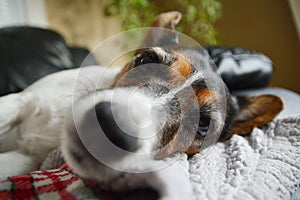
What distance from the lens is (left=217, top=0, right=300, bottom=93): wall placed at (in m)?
2.57

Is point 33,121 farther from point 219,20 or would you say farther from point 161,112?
point 219,20

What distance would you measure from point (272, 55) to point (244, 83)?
4.35ft

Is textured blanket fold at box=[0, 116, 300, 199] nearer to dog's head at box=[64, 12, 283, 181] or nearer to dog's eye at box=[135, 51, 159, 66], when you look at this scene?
dog's head at box=[64, 12, 283, 181]

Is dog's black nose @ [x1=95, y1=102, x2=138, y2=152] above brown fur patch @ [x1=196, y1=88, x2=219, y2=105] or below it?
above

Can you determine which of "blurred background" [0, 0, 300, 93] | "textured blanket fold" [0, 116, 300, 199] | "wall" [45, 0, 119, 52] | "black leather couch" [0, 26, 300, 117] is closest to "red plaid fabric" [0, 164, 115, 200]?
"textured blanket fold" [0, 116, 300, 199]

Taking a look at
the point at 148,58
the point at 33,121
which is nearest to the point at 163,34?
the point at 148,58

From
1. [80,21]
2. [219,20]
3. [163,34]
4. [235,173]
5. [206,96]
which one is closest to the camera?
[235,173]

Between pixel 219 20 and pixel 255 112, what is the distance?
211 cm

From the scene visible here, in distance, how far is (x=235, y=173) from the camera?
26.2 inches

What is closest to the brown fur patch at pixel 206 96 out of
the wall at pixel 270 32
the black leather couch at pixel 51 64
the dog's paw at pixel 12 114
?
the black leather couch at pixel 51 64

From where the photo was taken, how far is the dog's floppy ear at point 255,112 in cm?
107

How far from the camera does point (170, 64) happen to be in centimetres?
90

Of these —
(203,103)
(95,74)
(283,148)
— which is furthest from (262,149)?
(95,74)

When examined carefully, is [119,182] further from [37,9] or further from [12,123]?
[37,9]
